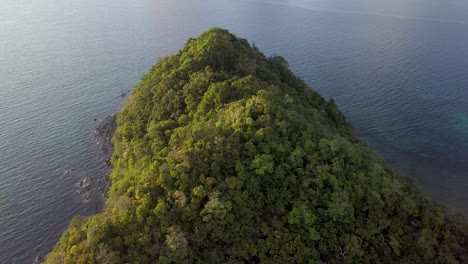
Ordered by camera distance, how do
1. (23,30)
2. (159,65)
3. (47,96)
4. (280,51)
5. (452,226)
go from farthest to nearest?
1. (23,30)
2. (280,51)
3. (47,96)
4. (159,65)
5. (452,226)

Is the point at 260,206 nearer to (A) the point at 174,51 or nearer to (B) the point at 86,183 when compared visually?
(B) the point at 86,183

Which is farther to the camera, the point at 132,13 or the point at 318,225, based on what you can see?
the point at 132,13

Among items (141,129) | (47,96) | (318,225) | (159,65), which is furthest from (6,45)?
(318,225)

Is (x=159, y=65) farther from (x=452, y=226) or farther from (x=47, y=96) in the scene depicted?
(x=452, y=226)

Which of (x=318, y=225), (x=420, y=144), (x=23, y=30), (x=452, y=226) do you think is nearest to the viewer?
(x=318, y=225)

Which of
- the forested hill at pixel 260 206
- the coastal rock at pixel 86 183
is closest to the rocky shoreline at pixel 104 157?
the coastal rock at pixel 86 183

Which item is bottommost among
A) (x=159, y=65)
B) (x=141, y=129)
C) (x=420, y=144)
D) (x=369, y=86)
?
(x=420, y=144)

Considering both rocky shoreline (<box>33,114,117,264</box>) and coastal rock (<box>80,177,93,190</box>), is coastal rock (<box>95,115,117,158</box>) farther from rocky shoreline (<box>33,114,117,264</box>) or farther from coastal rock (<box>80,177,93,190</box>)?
coastal rock (<box>80,177,93,190</box>)
